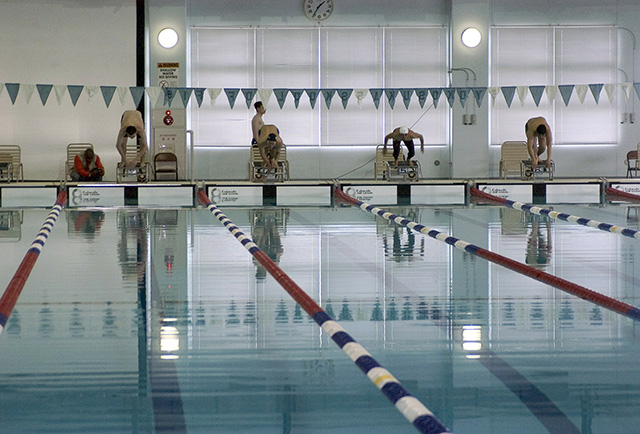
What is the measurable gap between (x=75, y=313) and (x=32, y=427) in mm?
2029

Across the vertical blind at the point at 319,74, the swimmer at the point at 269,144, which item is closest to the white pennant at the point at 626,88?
the vertical blind at the point at 319,74

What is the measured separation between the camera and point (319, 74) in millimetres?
16719

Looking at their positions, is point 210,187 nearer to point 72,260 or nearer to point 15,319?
point 72,260

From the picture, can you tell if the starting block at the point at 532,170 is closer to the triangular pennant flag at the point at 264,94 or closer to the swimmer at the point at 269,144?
the swimmer at the point at 269,144

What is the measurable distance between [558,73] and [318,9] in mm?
4538

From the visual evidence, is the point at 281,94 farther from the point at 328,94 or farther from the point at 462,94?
the point at 462,94

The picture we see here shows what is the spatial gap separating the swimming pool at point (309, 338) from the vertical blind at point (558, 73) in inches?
336

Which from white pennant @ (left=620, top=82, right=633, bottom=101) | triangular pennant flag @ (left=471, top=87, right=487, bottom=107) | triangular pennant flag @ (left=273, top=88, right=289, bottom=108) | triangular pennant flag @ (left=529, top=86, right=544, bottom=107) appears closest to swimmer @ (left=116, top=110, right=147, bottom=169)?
triangular pennant flag @ (left=273, top=88, right=289, bottom=108)

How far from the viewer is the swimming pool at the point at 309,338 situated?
3529 mm

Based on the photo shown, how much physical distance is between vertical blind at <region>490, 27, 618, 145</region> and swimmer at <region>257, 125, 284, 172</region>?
16.3ft

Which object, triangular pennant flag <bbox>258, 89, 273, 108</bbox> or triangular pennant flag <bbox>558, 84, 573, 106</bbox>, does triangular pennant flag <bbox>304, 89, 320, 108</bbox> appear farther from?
triangular pennant flag <bbox>558, 84, 573, 106</bbox>

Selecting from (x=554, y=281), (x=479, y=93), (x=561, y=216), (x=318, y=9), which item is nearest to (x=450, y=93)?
(x=479, y=93)

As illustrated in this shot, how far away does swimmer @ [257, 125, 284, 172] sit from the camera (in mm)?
13438

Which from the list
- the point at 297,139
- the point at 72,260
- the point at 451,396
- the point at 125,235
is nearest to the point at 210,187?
the point at 297,139
